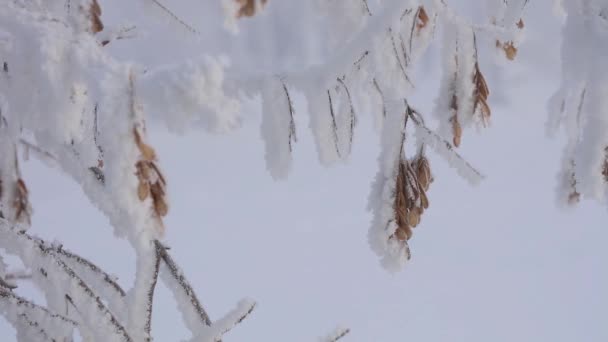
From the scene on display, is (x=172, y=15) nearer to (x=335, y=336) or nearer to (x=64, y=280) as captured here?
(x=64, y=280)

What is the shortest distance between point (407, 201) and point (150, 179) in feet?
1.96

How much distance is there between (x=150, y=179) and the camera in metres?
0.92

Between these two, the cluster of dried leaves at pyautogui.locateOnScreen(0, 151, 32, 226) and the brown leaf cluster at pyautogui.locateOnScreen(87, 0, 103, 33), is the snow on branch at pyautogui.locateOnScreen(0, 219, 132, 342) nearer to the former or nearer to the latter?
the cluster of dried leaves at pyautogui.locateOnScreen(0, 151, 32, 226)

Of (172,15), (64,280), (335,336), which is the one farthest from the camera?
(172,15)

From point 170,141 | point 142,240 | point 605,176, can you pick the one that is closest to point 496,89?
point 170,141

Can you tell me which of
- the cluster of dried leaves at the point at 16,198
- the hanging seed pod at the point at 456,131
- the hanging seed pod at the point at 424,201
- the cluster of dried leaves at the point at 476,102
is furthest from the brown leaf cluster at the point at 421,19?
the cluster of dried leaves at the point at 16,198

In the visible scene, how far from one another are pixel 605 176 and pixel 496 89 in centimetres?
782

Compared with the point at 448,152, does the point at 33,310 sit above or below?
above

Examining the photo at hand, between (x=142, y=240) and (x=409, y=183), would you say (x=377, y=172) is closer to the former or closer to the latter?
(x=409, y=183)

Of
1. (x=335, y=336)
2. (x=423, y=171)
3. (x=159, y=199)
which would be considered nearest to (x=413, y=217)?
(x=423, y=171)

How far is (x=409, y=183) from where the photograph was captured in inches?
49.2

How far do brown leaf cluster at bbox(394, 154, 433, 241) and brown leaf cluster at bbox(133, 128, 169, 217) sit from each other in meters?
0.55

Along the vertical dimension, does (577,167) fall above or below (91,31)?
below

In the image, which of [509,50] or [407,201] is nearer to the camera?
[407,201]
